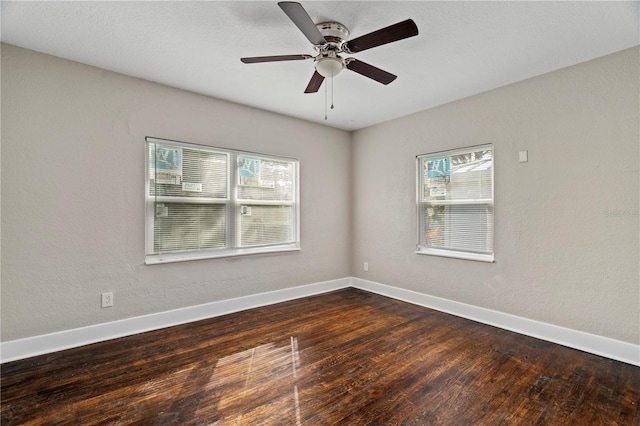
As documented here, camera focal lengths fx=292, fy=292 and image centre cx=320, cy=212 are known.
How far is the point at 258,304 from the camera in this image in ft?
12.5

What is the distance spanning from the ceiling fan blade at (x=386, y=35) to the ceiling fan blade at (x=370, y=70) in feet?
0.56

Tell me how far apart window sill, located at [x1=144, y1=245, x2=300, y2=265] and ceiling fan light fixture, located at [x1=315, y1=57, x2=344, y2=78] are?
233 cm

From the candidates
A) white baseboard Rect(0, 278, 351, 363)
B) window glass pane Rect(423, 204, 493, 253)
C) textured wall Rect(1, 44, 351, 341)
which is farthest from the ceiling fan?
white baseboard Rect(0, 278, 351, 363)

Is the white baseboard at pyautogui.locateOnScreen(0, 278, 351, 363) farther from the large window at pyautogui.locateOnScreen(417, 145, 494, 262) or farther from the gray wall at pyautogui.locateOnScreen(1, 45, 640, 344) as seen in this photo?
the large window at pyautogui.locateOnScreen(417, 145, 494, 262)

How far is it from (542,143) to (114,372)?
168 inches

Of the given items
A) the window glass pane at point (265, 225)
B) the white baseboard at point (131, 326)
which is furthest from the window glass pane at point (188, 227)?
the white baseboard at point (131, 326)

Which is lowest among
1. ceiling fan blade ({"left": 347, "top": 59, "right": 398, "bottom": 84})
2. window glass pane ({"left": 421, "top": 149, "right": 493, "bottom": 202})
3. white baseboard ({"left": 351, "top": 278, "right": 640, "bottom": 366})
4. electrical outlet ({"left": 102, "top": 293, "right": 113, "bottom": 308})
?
white baseboard ({"left": 351, "top": 278, "right": 640, "bottom": 366})

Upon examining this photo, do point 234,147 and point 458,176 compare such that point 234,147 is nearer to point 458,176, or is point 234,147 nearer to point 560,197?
point 458,176

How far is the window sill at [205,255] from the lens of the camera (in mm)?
3104

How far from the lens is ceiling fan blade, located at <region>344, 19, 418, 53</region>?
5.61 ft

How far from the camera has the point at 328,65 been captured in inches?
89.1

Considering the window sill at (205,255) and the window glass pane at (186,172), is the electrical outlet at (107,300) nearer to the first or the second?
the window sill at (205,255)

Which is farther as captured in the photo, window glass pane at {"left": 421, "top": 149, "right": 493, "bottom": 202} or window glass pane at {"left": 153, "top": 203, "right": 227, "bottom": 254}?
window glass pane at {"left": 421, "top": 149, "right": 493, "bottom": 202}

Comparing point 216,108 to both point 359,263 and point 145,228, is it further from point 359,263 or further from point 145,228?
point 359,263
